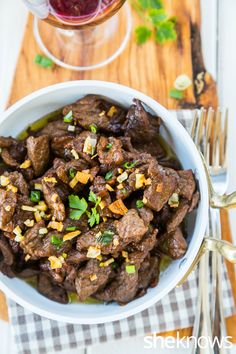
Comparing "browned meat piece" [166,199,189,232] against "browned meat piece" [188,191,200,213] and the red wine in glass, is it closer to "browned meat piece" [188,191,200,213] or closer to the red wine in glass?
"browned meat piece" [188,191,200,213]

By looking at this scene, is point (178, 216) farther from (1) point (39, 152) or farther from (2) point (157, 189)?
(1) point (39, 152)

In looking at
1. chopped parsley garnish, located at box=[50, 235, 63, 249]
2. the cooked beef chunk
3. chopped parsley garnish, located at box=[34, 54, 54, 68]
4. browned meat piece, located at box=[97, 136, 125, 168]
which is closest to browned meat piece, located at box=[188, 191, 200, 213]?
the cooked beef chunk

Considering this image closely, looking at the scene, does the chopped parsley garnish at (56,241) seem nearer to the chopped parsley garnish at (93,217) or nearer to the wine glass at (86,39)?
the chopped parsley garnish at (93,217)

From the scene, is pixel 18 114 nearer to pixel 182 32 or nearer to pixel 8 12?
pixel 8 12

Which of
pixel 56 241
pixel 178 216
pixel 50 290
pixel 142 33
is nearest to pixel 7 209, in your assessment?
pixel 56 241

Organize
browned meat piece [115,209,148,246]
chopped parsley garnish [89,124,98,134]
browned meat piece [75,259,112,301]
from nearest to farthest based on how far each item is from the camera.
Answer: browned meat piece [115,209,148,246] < browned meat piece [75,259,112,301] < chopped parsley garnish [89,124,98,134]
